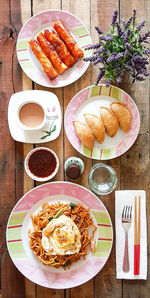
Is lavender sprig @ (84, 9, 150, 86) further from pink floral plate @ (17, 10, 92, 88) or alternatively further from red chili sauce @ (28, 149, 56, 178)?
red chili sauce @ (28, 149, 56, 178)

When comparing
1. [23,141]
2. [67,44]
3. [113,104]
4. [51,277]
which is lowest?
[51,277]

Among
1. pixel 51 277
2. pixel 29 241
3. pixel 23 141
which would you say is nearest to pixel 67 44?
pixel 23 141

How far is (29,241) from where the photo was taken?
6.00 ft

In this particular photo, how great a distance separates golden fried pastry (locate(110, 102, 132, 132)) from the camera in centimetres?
179

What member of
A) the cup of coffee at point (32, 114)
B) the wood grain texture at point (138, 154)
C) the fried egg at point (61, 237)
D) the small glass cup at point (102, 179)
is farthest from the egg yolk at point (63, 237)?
the cup of coffee at point (32, 114)

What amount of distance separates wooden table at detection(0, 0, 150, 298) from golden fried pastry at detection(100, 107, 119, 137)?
0.47 ft

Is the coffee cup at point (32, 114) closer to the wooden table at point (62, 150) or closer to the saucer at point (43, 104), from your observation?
Answer: the saucer at point (43, 104)

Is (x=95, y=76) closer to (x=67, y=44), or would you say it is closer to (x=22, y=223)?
(x=67, y=44)

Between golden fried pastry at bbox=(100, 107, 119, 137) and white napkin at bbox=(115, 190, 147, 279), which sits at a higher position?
golden fried pastry at bbox=(100, 107, 119, 137)

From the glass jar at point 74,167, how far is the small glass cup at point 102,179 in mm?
57

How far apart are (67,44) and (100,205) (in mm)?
758

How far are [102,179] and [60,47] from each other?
644 millimetres

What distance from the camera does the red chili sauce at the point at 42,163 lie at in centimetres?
181

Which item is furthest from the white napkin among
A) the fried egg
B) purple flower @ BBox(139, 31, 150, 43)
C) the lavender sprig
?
purple flower @ BBox(139, 31, 150, 43)
